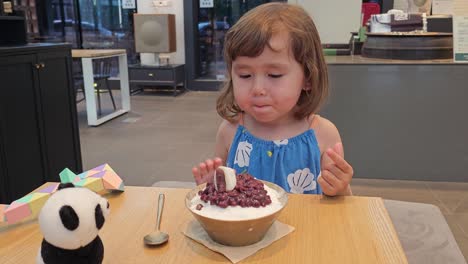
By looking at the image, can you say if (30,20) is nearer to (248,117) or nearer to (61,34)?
(61,34)

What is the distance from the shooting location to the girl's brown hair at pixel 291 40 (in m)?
1.00

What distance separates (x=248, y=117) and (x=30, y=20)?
733cm

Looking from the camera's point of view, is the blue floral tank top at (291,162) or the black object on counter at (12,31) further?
the black object on counter at (12,31)

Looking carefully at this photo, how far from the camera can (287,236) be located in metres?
0.78

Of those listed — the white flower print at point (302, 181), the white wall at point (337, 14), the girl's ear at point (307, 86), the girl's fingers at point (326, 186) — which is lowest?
the white flower print at point (302, 181)

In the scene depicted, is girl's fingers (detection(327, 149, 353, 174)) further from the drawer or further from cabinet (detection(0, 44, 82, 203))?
the drawer

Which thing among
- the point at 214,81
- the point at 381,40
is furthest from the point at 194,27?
the point at 381,40

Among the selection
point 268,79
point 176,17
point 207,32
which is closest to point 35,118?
point 268,79

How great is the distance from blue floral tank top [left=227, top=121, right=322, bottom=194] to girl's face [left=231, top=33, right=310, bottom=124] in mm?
186

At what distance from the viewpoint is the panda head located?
54 cm

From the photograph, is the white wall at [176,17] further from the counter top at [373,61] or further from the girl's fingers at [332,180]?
the girl's fingers at [332,180]

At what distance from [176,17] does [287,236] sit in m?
6.65

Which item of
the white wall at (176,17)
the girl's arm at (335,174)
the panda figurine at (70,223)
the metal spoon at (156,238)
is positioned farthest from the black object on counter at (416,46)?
the white wall at (176,17)

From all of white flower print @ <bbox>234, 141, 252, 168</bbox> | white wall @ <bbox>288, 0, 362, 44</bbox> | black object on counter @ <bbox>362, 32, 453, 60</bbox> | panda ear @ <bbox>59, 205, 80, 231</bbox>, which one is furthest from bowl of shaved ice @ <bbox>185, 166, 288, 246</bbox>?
white wall @ <bbox>288, 0, 362, 44</bbox>
